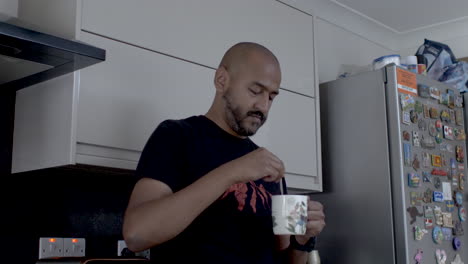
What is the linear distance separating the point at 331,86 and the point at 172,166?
1352mm

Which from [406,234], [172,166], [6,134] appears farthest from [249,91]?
[406,234]

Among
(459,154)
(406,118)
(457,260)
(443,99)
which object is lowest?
(457,260)

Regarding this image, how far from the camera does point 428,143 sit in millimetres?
2283

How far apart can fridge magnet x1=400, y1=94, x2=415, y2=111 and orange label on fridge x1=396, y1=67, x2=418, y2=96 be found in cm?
2

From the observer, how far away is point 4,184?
174 centimetres

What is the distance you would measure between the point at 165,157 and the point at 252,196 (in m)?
0.24

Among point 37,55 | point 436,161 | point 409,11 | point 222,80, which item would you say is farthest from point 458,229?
point 37,55

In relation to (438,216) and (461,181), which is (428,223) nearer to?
(438,216)

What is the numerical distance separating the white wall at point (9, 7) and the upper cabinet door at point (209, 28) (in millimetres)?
217

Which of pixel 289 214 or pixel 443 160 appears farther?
pixel 443 160

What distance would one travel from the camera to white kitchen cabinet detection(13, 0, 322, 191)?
1.57 meters

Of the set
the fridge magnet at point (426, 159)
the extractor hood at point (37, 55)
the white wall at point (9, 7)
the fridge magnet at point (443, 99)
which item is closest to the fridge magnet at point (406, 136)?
the fridge magnet at point (426, 159)

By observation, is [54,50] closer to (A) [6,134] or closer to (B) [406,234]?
(A) [6,134]

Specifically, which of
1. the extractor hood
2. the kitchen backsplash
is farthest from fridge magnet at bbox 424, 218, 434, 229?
the extractor hood
